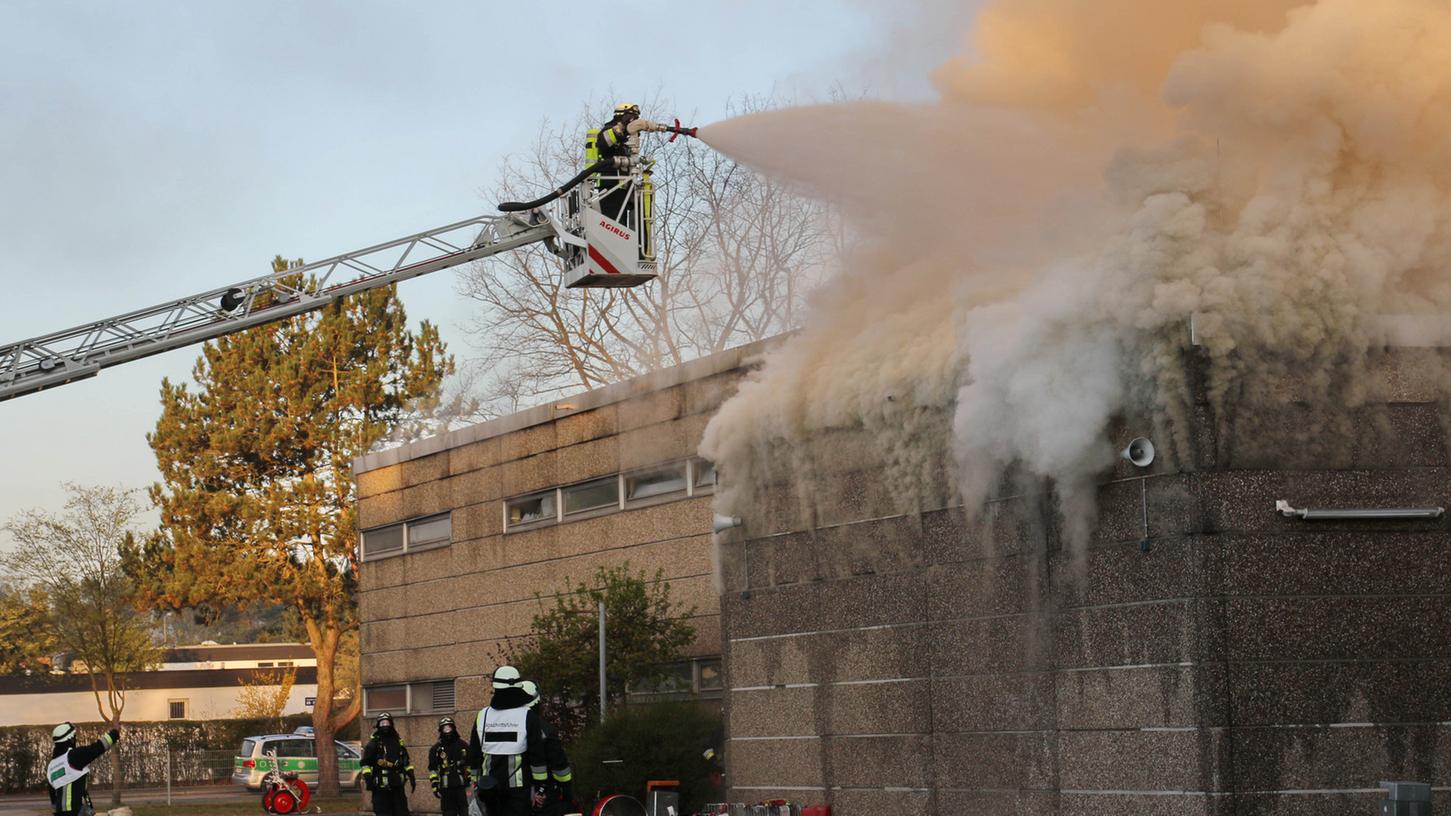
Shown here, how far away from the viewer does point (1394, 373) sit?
1155 centimetres

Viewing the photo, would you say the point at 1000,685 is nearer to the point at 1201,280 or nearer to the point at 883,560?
the point at 883,560

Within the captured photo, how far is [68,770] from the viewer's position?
14445 millimetres

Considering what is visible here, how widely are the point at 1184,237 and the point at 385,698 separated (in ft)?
63.3

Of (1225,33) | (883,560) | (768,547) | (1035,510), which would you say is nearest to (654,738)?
(768,547)

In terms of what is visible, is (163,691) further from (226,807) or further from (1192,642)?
(1192,642)

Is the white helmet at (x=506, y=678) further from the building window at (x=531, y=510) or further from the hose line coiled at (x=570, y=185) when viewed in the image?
the building window at (x=531, y=510)

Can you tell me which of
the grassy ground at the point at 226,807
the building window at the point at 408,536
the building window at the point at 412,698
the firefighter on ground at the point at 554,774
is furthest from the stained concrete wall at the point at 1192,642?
the grassy ground at the point at 226,807

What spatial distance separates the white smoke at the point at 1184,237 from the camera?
1140 centimetres

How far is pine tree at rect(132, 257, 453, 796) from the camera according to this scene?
40812mm

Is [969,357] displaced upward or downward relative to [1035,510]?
upward

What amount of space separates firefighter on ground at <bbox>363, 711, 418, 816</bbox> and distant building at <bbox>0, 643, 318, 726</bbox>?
114 ft

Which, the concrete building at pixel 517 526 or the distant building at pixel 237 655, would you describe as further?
the distant building at pixel 237 655

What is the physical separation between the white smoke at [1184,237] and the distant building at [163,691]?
136ft

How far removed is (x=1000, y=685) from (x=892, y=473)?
6.51 feet
